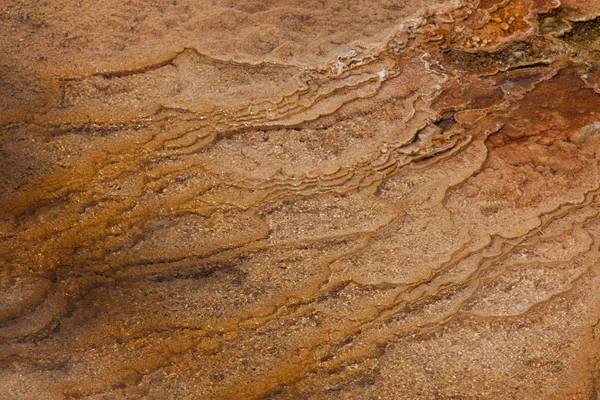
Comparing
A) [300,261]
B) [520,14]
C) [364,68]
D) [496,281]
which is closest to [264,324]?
[300,261]

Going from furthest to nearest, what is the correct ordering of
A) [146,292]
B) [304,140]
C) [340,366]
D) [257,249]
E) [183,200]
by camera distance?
[304,140], [183,200], [257,249], [146,292], [340,366]

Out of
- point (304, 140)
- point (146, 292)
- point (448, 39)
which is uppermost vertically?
point (448, 39)

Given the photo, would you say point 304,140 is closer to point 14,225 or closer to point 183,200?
point 183,200

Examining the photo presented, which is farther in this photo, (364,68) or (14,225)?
(364,68)

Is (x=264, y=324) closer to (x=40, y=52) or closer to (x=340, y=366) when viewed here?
(x=340, y=366)

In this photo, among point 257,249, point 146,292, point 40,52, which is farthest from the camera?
point 40,52

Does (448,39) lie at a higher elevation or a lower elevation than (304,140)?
higher
